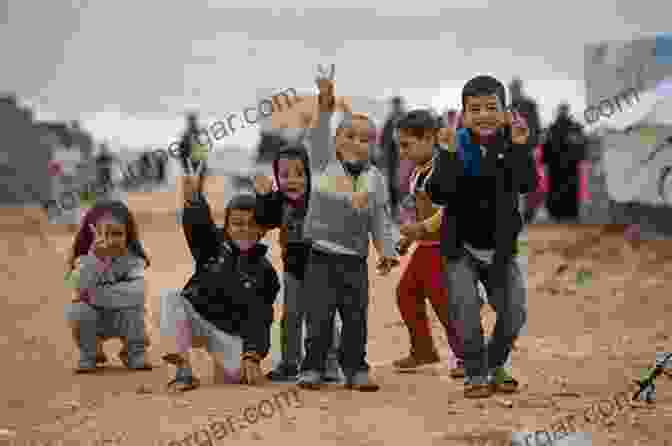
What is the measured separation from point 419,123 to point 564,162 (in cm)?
1400

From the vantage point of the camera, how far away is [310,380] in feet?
17.0

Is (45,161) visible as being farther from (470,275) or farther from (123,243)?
(470,275)

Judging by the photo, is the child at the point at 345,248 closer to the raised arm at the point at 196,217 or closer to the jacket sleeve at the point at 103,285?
the raised arm at the point at 196,217

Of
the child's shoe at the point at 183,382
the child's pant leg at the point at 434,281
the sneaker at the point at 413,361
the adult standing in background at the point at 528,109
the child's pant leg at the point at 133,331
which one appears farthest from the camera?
the adult standing in background at the point at 528,109

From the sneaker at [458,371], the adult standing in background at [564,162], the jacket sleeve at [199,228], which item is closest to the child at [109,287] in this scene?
the jacket sleeve at [199,228]

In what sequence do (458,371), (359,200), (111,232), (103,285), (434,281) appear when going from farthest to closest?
1. (103,285)
2. (111,232)
3. (434,281)
4. (458,371)
5. (359,200)

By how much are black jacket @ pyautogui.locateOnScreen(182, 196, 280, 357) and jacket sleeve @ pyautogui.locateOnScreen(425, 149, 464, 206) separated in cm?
125

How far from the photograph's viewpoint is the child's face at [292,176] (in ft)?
18.0

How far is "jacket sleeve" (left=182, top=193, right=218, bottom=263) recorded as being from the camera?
5492 millimetres

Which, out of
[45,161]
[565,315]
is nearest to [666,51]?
[565,315]

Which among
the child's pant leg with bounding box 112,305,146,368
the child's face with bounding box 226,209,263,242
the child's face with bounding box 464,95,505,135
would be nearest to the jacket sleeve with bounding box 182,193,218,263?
the child's face with bounding box 226,209,263,242

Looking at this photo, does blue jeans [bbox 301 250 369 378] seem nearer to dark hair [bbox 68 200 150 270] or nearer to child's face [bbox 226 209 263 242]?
child's face [bbox 226 209 263 242]

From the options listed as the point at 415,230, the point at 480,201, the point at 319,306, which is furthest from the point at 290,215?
the point at 480,201

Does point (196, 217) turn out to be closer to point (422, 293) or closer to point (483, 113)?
point (422, 293)
